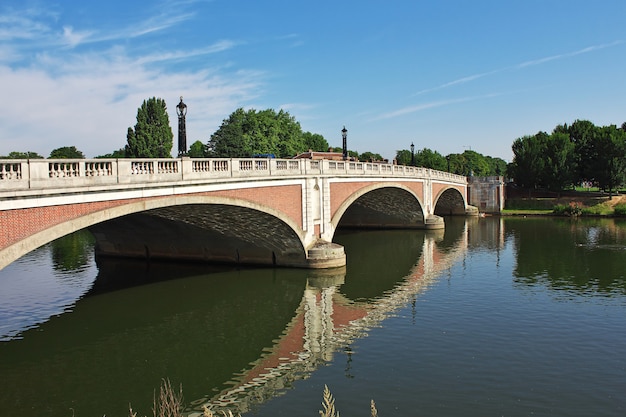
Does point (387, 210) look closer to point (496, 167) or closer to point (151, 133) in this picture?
point (151, 133)

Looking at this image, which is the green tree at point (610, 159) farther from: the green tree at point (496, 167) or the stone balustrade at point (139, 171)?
the green tree at point (496, 167)

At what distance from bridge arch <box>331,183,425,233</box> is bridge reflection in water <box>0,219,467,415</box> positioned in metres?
15.0

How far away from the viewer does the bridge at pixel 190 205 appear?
14008 millimetres

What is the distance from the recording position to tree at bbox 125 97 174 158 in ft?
176

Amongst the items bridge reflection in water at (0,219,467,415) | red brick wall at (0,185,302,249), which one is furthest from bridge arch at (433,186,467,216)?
red brick wall at (0,185,302,249)

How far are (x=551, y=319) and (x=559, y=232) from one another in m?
29.1

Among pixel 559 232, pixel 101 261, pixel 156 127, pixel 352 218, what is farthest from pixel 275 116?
pixel 101 261

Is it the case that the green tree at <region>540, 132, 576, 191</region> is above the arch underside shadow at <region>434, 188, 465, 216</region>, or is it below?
above

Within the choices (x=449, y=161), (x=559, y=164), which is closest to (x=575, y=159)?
(x=559, y=164)

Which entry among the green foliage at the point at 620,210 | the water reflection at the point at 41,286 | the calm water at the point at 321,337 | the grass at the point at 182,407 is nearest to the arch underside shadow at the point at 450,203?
the green foliage at the point at 620,210

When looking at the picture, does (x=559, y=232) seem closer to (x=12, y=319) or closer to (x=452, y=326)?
(x=452, y=326)

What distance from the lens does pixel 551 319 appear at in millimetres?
18594

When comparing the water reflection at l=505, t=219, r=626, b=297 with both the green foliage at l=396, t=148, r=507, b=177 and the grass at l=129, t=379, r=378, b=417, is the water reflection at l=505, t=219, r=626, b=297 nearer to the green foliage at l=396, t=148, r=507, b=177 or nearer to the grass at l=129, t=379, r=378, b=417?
the grass at l=129, t=379, r=378, b=417

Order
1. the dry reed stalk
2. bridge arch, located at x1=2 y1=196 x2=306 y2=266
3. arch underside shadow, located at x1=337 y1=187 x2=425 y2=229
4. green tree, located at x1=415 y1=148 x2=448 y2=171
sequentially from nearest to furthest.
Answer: the dry reed stalk → bridge arch, located at x1=2 y1=196 x2=306 y2=266 → arch underside shadow, located at x1=337 y1=187 x2=425 y2=229 → green tree, located at x1=415 y1=148 x2=448 y2=171
